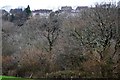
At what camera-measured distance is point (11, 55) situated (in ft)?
71.5

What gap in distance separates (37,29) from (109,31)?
32.5 ft

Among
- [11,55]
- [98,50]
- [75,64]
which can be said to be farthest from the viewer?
[11,55]

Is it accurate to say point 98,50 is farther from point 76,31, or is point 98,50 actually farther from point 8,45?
point 8,45

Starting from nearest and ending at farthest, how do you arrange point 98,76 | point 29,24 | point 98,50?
point 98,76 < point 98,50 < point 29,24

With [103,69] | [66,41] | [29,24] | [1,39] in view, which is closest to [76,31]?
[66,41]

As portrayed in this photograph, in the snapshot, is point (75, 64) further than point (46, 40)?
No

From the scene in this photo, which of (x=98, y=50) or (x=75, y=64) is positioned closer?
(x=98, y=50)

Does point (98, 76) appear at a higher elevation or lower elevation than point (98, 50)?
lower

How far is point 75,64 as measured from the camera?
18688 mm

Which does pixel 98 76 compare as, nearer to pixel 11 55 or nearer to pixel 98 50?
pixel 98 50

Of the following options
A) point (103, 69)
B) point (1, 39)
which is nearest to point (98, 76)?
point (103, 69)

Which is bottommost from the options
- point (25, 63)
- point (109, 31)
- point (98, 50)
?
point (25, 63)

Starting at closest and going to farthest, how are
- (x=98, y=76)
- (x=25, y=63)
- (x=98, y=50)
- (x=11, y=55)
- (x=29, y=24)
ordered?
(x=98, y=76) < (x=98, y=50) < (x=25, y=63) < (x=11, y=55) < (x=29, y=24)

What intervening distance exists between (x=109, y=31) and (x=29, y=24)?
1149cm
